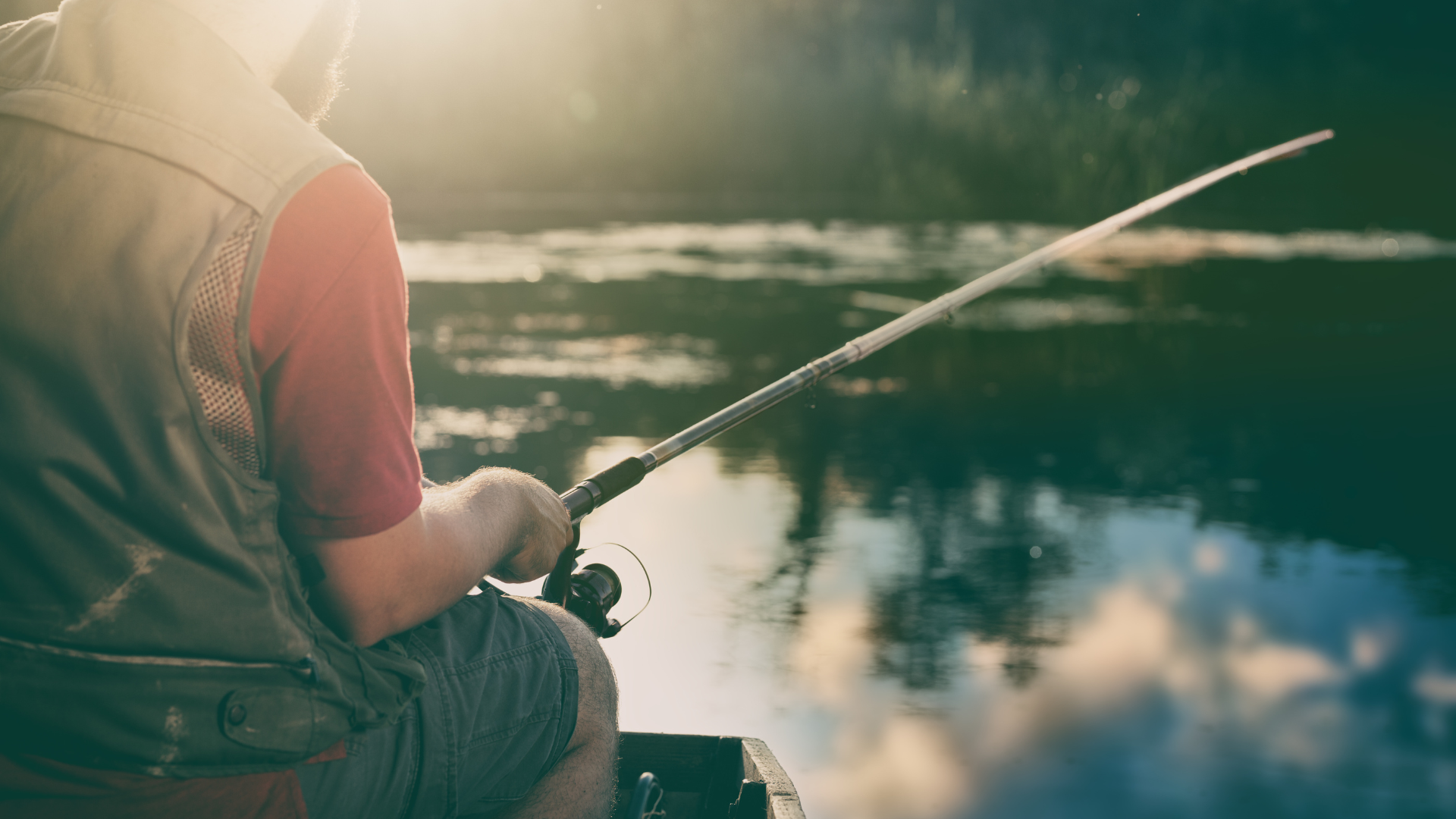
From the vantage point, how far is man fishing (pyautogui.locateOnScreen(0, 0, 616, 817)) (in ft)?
4.81

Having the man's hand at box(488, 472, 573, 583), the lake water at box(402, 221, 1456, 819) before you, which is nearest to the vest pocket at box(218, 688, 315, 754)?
the man's hand at box(488, 472, 573, 583)

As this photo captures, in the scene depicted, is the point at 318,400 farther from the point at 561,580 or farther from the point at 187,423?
the point at 561,580

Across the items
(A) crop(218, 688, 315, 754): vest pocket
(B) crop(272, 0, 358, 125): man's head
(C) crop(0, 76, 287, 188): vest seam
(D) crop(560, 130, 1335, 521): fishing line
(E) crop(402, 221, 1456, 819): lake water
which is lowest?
(E) crop(402, 221, 1456, 819): lake water

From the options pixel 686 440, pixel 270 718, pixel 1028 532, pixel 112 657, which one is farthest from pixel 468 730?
pixel 1028 532

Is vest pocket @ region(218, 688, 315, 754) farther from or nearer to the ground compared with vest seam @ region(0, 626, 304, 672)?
nearer to the ground

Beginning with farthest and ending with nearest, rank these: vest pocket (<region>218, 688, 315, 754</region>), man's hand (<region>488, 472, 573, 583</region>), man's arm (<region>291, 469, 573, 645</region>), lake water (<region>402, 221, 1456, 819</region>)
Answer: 1. lake water (<region>402, 221, 1456, 819</region>)
2. man's hand (<region>488, 472, 573, 583</region>)
3. man's arm (<region>291, 469, 573, 645</region>)
4. vest pocket (<region>218, 688, 315, 754</region>)

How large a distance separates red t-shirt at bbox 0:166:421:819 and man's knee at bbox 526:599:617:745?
60 cm

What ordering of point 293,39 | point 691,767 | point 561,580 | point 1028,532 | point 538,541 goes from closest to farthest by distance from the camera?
point 293,39 < point 538,541 < point 561,580 < point 691,767 < point 1028,532

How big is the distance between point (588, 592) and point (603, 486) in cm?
23

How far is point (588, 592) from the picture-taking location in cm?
275

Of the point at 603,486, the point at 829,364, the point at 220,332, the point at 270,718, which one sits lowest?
the point at 270,718

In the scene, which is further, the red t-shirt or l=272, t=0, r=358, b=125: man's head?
l=272, t=0, r=358, b=125: man's head

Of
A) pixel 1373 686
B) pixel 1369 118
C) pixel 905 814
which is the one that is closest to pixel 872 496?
pixel 1373 686

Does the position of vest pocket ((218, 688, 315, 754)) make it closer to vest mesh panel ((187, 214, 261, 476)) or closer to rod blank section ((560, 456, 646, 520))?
vest mesh panel ((187, 214, 261, 476))
